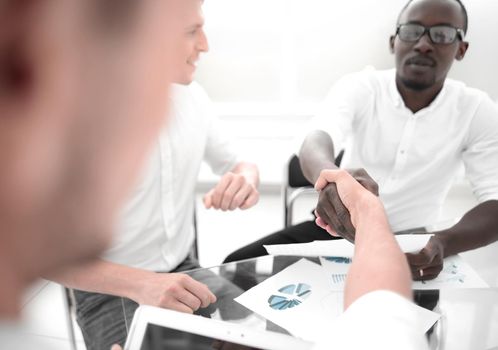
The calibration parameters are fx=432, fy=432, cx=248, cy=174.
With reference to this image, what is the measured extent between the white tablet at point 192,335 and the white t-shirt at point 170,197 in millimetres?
467

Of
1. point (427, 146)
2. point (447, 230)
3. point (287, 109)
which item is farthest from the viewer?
point (287, 109)

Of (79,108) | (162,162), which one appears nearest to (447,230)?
(162,162)

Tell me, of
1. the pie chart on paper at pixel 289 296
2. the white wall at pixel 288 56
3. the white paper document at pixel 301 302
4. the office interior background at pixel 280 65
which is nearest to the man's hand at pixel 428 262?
the white paper document at pixel 301 302

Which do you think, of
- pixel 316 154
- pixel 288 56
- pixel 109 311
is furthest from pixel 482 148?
pixel 288 56

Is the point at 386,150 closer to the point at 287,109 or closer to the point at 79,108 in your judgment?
the point at 287,109

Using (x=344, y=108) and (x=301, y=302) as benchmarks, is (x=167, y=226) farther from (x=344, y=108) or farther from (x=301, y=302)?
(x=344, y=108)

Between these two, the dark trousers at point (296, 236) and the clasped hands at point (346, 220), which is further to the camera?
the dark trousers at point (296, 236)

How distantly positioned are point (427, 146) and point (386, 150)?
5.5 inches

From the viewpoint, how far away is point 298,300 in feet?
3.07

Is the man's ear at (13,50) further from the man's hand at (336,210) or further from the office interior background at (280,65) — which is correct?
the office interior background at (280,65)

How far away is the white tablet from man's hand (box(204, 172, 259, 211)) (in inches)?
19.0

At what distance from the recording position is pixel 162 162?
1.26 meters

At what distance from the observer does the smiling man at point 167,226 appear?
1.00 m

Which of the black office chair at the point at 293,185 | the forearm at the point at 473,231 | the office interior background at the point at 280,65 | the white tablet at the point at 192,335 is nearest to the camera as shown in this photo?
the white tablet at the point at 192,335
